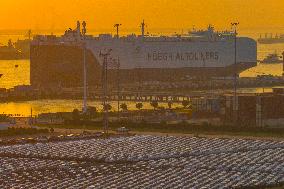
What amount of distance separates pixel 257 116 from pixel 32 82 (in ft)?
91.3

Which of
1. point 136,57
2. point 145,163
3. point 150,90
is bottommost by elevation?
point 145,163

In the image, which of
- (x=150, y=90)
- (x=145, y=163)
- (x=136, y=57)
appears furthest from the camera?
(x=136, y=57)

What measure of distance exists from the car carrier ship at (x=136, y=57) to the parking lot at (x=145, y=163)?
1174 inches

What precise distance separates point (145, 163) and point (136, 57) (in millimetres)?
40112

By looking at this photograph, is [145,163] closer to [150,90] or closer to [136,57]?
[150,90]

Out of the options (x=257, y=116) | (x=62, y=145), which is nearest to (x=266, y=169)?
(x=62, y=145)

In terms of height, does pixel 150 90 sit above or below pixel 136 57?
below

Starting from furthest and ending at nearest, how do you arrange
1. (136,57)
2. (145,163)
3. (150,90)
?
(136,57), (150,90), (145,163)

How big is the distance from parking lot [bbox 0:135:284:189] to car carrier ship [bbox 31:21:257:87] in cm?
2982

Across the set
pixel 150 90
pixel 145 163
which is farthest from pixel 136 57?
pixel 145 163

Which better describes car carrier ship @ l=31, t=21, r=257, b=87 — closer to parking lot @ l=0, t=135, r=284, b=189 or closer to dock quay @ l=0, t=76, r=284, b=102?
dock quay @ l=0, t=76, r=284, b=102

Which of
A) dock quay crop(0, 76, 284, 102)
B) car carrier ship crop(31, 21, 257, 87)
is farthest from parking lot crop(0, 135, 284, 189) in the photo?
car carrier ship crop(31, 21, 257, 87)

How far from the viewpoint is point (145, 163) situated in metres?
23.2

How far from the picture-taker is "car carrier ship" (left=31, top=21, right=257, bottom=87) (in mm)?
58531
